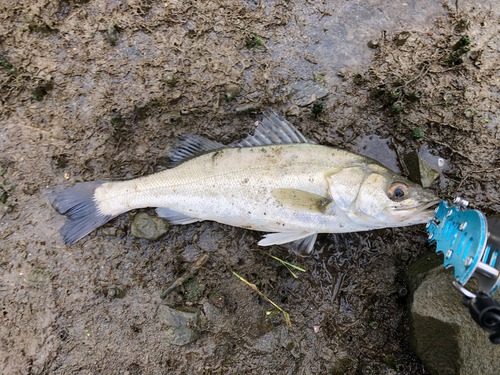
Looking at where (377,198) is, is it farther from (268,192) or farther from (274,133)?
(274,133)

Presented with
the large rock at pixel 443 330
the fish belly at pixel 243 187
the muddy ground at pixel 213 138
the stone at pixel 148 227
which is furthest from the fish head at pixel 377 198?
the stone at pixel 148 227

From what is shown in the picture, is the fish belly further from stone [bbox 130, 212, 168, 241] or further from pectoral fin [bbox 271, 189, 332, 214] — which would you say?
stone [bbox 130, 212, 168, 241]

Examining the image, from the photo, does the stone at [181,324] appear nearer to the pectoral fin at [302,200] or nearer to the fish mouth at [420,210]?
the pectoral fin at [302,200]

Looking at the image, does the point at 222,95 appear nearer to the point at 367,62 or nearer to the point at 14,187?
the point at 367,62

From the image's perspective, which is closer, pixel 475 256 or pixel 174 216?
pixel 475 256

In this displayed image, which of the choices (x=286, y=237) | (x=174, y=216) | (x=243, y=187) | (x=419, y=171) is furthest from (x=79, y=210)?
(x=419, y=171)

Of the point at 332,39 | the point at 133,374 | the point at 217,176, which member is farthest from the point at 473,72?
the point at 133,374
